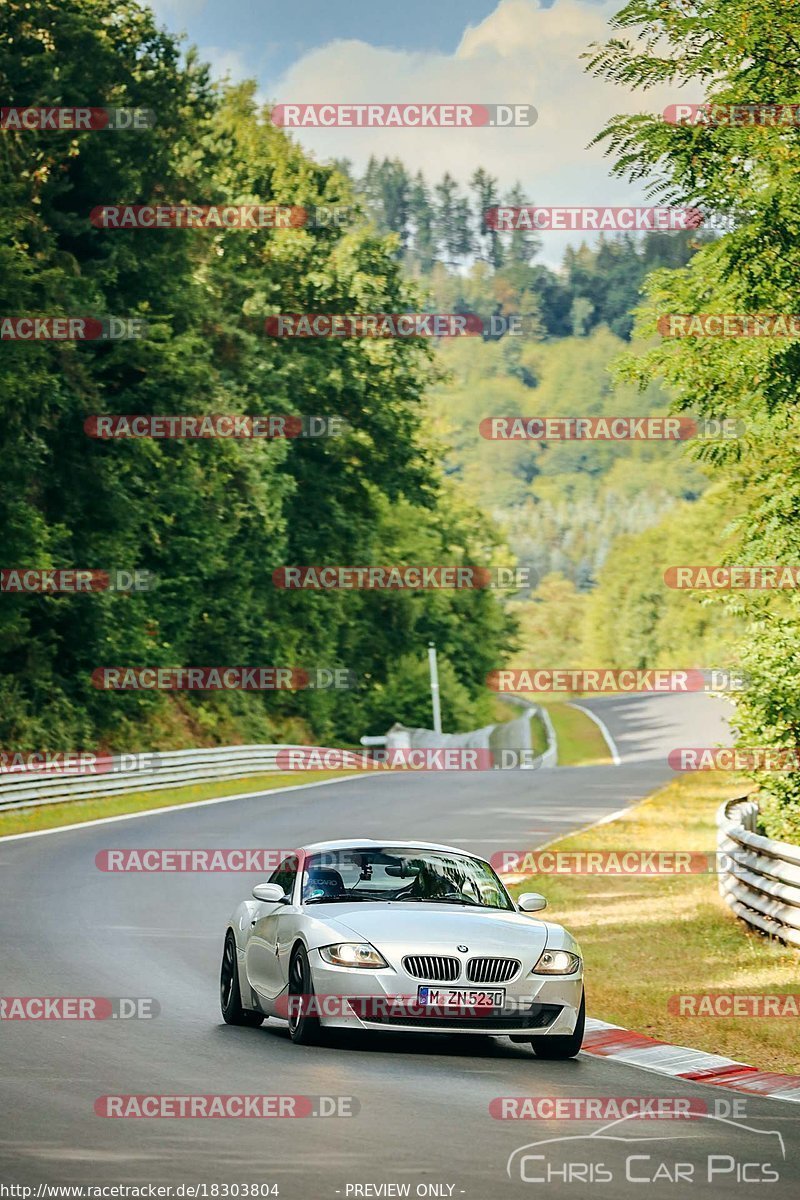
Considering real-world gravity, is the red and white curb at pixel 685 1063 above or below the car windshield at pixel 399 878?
below

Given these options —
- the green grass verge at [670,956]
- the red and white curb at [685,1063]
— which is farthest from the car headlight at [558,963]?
the green grass verge at [670,956]

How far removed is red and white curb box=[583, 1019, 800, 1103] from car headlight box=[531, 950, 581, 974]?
0.71 meters

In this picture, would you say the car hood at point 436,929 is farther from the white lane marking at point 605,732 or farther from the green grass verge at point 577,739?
the white lane marking at point 605,732

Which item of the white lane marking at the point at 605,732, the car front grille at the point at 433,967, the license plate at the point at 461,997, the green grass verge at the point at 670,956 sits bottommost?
the white lane marking at the point at 605,732

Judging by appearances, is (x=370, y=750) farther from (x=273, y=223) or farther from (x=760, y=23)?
(x=760, y=23)

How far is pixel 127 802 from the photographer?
40250 millimetres

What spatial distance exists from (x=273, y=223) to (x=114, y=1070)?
57.8 m

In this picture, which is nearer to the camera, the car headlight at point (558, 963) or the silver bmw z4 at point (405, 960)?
the silver bmw z4 at point (405, 960)

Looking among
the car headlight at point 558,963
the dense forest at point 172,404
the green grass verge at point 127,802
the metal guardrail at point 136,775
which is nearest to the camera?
the car headlight at point 558,963

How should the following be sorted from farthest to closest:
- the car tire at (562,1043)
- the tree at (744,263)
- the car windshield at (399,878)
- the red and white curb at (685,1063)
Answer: the tree at (744,263)
the car windshield at (399,878)
the car tire at (562,1043)
the red and white curb at (685,1063)

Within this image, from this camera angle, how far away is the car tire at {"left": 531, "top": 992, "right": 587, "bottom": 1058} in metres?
11.4

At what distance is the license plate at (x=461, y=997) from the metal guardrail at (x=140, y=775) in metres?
25.2

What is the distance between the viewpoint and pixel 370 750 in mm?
75125

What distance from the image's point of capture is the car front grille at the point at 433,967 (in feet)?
35.8
